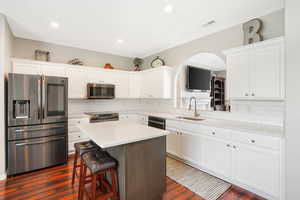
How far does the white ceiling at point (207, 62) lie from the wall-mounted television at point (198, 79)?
0.43 ft

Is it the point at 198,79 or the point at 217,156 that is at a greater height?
the point at 198,79

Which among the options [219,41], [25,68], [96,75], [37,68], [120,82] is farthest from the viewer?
[120,82]

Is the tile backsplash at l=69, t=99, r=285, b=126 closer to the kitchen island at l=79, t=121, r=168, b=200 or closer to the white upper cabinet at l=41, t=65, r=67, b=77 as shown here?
the white upper cabinet at l=41, t=65, r=67, b=77

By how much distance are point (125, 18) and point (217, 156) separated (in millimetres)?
2755

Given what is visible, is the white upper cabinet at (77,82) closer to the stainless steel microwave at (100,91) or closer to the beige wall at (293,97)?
the stainless steel microwave at (100,91)

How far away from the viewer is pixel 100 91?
3945 mm

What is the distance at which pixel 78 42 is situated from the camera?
12.0 feet

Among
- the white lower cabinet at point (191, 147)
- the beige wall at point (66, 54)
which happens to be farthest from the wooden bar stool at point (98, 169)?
the beige wall at point (66, 54)

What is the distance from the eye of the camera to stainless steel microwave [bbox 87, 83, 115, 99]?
3781mm

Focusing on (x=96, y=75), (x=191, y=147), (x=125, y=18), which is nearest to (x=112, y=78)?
(x=96, y=75)

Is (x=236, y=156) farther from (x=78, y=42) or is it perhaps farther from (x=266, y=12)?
(x=78, y=42)

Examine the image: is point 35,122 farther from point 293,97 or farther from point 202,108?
point 293,97

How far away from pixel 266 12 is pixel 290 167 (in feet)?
7.38

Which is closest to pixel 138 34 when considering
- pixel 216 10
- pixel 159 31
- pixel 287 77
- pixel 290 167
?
pixel 159 31
